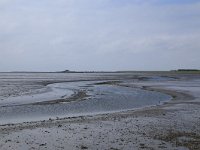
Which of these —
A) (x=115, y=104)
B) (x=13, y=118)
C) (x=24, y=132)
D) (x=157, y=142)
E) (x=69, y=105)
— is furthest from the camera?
(x=115, y=104)

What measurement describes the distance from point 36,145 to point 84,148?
1779mm

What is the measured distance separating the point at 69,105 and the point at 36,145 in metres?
15.9

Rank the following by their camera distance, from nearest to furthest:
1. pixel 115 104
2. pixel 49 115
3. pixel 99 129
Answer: pixel 99 129
pixel 49 115
pixel 115 104

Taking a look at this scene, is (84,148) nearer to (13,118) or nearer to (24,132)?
(24,132)

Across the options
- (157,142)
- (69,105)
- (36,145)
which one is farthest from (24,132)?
(69,105)

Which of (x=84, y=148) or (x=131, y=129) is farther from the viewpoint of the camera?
(x=131, y=129)

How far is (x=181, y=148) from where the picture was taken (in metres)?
13.5

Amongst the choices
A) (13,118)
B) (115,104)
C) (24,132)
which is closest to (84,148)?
(24,132)

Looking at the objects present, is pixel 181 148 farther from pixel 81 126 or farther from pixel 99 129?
pixel 81 126

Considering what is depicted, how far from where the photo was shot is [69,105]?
2955 centimetres

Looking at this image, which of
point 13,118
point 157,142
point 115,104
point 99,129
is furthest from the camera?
point 115,104

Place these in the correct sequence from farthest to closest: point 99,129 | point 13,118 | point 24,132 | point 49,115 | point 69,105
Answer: point 69,105, point 49,115, point 13,118, point 99,129, point 24,132

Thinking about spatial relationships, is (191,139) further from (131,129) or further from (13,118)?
(13,118)

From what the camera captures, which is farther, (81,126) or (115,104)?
(115,104)
